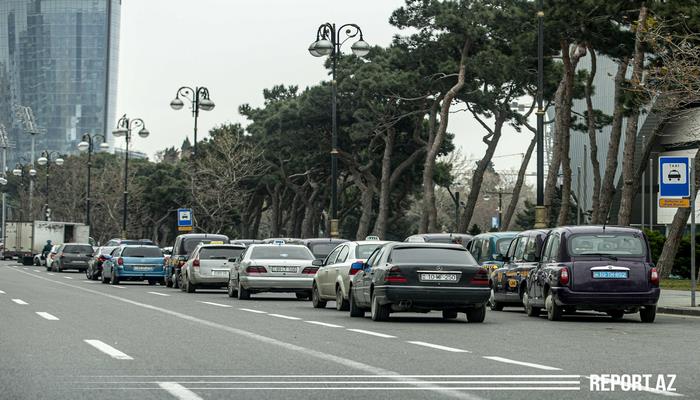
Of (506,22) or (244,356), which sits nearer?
(244,356)

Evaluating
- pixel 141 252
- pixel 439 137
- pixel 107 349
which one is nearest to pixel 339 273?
pixel 107 349

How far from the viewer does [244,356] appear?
13859 millimetres

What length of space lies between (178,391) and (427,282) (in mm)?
11221

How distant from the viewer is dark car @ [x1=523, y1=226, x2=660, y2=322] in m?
22.1

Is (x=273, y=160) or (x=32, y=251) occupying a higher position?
(x=273, y=160)

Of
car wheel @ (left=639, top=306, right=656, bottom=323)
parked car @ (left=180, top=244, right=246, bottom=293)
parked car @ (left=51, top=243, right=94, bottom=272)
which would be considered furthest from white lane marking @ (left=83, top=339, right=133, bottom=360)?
parked car @ (left=51, top=243, right=94, bottom=272)

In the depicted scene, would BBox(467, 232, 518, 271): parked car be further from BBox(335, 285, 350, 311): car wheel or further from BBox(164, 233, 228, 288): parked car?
BBox(164, 233, 228, 288): parked car

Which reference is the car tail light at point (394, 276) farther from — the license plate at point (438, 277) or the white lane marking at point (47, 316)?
the white lane marking at point (47, 316)

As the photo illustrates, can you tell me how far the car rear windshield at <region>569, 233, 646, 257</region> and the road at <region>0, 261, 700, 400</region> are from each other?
3.99 ft

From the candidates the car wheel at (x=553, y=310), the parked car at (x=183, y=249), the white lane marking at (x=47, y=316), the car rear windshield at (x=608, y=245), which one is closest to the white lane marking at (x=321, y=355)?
the white lane marking at (x=47, y=316)

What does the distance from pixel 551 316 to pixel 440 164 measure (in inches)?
2622

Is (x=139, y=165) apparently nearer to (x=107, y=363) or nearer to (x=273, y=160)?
(x=273, y=160)

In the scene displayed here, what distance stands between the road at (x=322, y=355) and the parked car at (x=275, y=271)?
685 cm

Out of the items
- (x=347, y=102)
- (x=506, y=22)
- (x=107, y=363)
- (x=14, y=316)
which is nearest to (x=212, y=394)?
(x=107, y=363)
